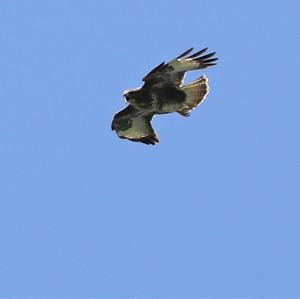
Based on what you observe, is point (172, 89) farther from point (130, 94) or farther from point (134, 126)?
point (134, 126)

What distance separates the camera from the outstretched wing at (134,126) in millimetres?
26219

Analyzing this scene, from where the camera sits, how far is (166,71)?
80.8 ft

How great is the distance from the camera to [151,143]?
26719mm

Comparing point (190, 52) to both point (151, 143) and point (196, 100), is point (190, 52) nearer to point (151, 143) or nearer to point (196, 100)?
point (196, 100)

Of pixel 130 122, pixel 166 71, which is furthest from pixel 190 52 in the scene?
pixel 130 122

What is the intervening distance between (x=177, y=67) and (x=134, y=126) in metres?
2.33

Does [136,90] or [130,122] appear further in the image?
[130,122]

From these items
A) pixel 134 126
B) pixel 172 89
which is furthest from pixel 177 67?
pixel 134 126

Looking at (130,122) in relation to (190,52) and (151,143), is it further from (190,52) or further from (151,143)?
(190,52)

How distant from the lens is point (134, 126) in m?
26.5

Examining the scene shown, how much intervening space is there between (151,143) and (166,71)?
2.53m

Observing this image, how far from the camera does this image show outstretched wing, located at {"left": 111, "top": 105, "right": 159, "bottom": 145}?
86.0 ft

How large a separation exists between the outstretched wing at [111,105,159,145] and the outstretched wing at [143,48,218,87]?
147 centimetres

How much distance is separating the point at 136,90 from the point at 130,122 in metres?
1.78
